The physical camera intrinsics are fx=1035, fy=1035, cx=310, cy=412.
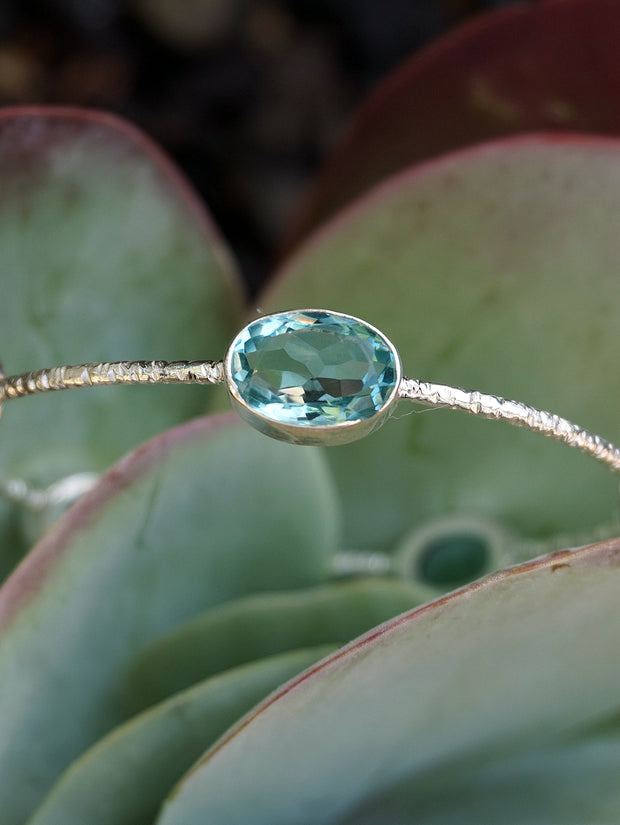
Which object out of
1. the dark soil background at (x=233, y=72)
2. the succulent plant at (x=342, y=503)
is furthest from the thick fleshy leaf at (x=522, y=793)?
the dark soil background at (x=233, y=72)

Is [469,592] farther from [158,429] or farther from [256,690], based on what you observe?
[158,429]

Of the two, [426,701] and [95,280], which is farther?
[95,280]

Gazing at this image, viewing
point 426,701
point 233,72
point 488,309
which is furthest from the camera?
point 233,72

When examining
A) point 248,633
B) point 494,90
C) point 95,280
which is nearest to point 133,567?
point 248,633

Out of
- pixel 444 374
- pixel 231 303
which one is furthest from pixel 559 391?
pixel 231 303

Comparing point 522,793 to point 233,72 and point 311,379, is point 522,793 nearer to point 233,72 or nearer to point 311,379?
point 311,379

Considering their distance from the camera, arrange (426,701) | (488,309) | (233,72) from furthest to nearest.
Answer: (233,72)
(488,309)
(426,701)

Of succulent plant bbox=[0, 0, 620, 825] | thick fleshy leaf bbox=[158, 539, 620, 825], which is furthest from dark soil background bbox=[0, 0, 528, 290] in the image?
thick fleshy leaf bbox=[158, 539, 620, 825]
